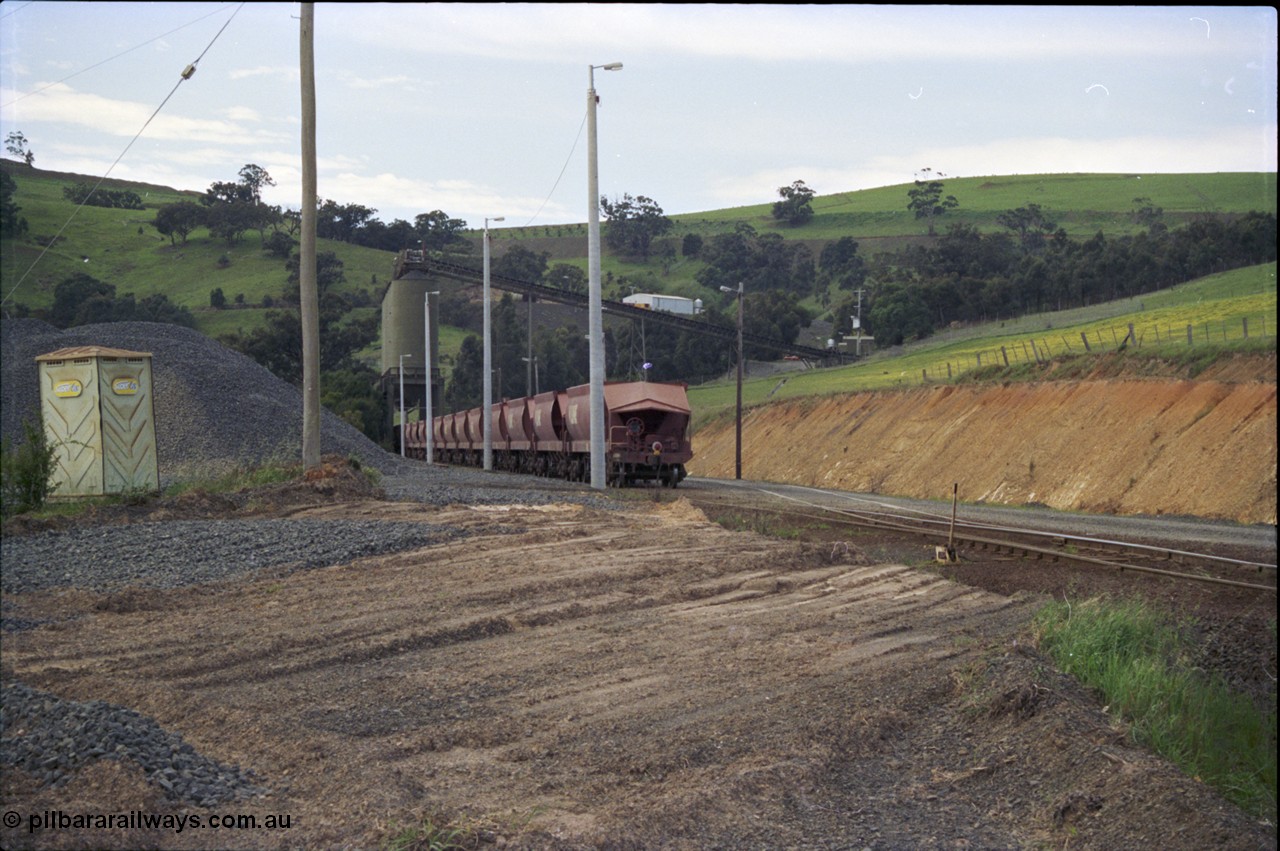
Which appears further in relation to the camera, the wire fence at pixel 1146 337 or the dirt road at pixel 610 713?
the wire fence at pixel 1146 337

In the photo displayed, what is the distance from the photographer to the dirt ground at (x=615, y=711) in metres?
5.62

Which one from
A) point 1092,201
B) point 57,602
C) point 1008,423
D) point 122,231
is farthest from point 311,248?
point 1092,201

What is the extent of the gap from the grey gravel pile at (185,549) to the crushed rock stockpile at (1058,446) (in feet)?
57.3

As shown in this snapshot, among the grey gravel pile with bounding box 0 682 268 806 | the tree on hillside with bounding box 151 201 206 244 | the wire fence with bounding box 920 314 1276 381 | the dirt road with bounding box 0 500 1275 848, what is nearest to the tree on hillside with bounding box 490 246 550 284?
the tree on hillside with bounding box 151 201 206 244

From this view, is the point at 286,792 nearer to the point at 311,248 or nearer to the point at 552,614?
the point at 552,614

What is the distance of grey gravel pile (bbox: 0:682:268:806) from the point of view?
18.9 feet

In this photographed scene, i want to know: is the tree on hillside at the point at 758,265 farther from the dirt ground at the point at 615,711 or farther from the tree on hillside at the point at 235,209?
the dirt ground at the point at 615,711

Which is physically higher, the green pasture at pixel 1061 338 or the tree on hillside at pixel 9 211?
the tree on hillside at pixel 9 211

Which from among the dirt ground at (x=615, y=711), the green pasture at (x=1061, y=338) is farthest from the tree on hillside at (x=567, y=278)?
the dirt ground at (x=615, y=711)

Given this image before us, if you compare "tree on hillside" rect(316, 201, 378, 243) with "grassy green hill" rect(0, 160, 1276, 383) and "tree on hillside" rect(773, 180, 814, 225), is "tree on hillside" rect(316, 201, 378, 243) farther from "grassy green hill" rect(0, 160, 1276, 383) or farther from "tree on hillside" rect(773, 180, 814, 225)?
"tree on hillside" rect(773, 180, 814, 225)

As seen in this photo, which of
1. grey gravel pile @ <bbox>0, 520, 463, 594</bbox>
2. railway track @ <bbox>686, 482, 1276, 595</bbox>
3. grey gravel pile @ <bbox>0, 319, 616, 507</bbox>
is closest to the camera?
grey gravel pile @ <bbox>0, 520, 463, 594</bbox>

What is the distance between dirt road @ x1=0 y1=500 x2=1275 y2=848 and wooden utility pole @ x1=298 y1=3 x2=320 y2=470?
8324mm

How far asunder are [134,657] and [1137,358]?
102ft

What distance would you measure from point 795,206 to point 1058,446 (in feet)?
363
